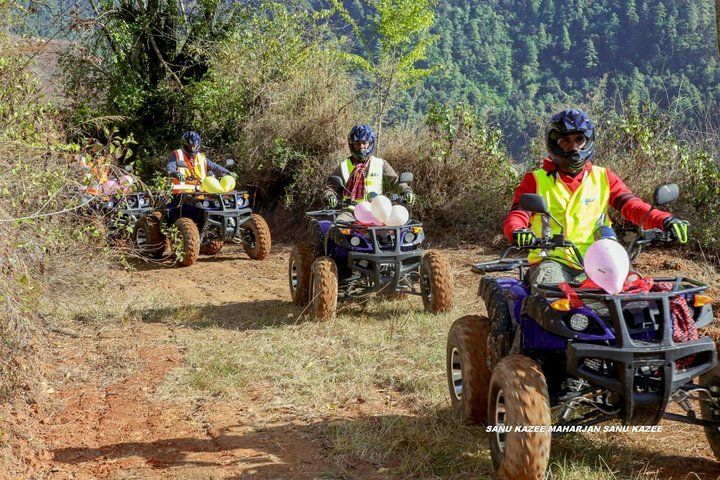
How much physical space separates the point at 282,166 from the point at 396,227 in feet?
21.8

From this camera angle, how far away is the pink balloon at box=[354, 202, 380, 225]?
7586 millimetres

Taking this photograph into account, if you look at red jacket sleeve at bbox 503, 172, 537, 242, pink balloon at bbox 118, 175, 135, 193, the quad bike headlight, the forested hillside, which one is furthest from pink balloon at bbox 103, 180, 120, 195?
the forested hillside

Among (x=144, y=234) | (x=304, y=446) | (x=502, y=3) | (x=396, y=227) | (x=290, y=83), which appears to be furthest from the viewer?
(x=502, y=3)

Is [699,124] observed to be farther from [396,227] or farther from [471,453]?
[471,453]

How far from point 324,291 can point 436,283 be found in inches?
42.6

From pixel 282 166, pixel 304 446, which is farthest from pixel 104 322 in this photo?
pixel 282 166

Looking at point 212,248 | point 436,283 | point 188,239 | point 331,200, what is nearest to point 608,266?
point 436,283

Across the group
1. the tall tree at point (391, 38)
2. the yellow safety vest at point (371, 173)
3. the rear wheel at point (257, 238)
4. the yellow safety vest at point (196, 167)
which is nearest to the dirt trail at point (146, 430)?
the yellow safety vest at point (371, 173)

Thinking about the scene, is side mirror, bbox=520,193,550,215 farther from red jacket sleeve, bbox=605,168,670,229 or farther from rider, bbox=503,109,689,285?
red jacket sleeve, bbox=605,168,670,229

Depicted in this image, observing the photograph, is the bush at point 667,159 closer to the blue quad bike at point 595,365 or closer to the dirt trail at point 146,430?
the dirt trail at point 146,430

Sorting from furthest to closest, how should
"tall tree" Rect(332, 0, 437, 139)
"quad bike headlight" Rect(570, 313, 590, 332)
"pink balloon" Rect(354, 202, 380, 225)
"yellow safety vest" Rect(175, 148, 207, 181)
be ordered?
"tall tree" Rect(332, 0, 437, 139) → "yellow safety vest" Rect(175, 148, 207, 181) → "pink balloon" Rect(354, 202, 380, 225) → "quad bike headlight" Rect(570, 313, 590, 332)

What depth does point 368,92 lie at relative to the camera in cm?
1527

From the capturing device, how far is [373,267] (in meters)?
Result: 7.46

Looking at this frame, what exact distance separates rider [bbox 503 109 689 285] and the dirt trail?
122 cm
